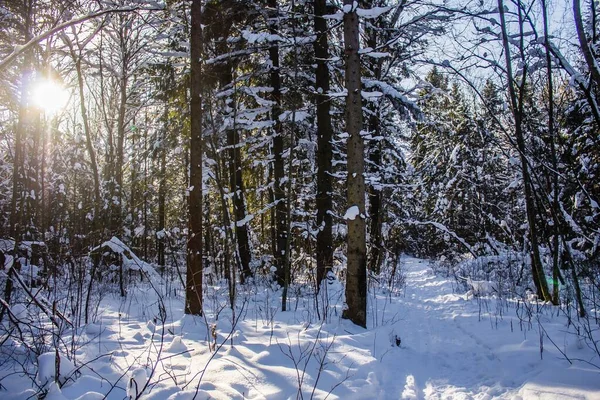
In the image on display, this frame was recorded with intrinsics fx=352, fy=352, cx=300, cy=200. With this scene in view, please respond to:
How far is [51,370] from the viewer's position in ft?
8.79

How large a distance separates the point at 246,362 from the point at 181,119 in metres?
7.15

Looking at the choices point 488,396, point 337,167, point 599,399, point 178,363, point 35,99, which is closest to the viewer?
point 599,399

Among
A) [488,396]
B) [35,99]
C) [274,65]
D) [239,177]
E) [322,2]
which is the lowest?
[488,396]

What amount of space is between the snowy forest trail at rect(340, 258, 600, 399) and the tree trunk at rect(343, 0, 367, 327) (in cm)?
55

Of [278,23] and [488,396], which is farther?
[278,23]

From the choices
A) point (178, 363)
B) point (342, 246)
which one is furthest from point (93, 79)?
point (178, 363)

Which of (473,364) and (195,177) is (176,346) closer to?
(195,177)

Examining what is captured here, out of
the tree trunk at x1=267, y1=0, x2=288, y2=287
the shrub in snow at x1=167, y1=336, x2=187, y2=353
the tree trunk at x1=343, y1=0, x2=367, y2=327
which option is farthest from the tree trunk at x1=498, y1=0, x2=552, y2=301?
the shrub in snow at x1=167, y1=336, x2=187, y2=353

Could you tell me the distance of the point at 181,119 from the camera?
30.1ft

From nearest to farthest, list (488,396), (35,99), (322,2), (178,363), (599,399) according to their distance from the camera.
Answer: (599,399) → (488,396) → (178,363) → (35,99) → (322,2)

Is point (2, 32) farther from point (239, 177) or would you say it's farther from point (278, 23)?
point (239, 177)

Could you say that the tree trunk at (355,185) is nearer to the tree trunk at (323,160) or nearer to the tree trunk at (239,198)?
the tree trunk at (323,160)

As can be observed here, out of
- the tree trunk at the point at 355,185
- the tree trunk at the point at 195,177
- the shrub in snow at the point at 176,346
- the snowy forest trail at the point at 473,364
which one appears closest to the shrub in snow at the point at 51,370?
the shrub in snow at the point at 176,346

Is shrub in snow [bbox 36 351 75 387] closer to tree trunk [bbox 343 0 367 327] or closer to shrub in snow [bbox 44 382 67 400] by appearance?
shrub in snow [bbox 44 382 67 400]
